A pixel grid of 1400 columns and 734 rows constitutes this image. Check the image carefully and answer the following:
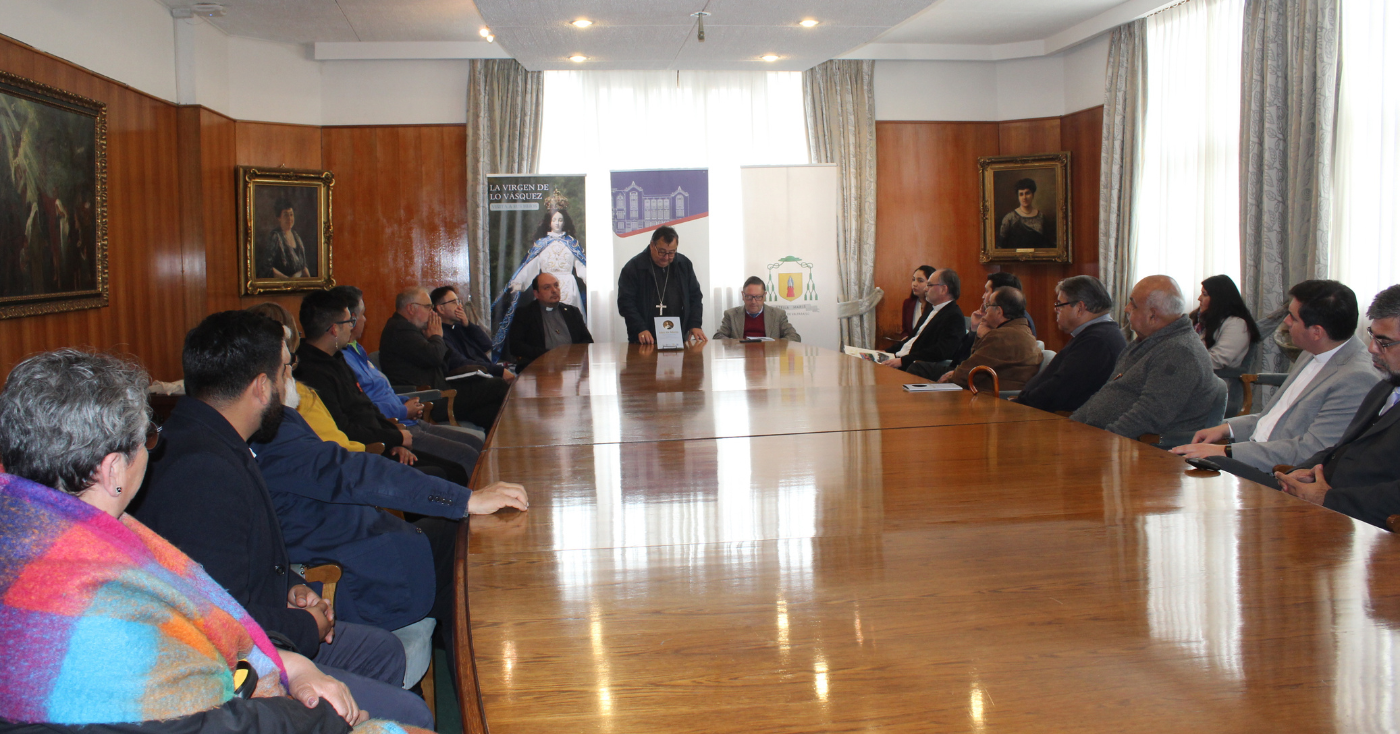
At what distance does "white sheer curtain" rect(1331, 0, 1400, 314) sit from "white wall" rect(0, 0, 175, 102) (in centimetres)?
758

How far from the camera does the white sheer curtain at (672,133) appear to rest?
Answer: 28.9ft

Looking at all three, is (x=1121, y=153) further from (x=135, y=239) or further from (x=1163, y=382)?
(x=135, y=239)

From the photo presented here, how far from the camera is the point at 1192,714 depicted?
104 centimetres

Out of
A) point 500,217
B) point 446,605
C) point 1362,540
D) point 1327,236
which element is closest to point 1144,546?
point 1362,540

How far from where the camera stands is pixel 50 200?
17.5 feet

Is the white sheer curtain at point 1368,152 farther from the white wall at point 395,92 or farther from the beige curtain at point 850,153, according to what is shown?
the white wall at point 395,92

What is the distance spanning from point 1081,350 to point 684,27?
3.72m

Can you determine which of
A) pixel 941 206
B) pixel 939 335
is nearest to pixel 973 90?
pixel 941 206

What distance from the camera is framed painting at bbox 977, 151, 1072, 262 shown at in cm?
874

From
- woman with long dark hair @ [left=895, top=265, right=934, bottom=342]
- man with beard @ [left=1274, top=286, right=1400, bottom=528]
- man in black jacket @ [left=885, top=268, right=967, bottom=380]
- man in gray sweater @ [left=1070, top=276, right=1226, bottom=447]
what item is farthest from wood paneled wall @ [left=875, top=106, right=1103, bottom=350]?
man with beard @ [left=1274, top=286, right=1400, bottom=528]

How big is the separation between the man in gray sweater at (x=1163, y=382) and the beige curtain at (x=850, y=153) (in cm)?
522

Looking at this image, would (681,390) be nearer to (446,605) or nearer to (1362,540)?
(446,605)

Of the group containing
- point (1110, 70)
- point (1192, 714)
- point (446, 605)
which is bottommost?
point (446, 605)

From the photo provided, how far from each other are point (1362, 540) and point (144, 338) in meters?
7.06
